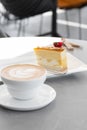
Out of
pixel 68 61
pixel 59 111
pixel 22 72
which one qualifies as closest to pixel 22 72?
pixel 22 72

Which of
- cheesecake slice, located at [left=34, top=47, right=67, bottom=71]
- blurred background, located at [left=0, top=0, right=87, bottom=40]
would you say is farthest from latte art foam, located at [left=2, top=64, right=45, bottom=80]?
blurred background, located at [left=0, top=0, right=87, bottom=40]

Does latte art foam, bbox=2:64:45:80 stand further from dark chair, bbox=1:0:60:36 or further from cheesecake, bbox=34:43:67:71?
dark chair, bbox=1:0:60:36

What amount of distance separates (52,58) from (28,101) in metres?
0.16

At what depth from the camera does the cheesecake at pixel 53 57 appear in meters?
0.74

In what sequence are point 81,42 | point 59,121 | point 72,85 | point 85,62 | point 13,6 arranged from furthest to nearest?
point 13,6, point 81,42, point 85,62, point 72,85, point 59,121

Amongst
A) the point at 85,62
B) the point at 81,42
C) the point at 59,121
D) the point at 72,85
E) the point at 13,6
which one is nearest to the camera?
the point at 59,121

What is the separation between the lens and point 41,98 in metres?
0.63

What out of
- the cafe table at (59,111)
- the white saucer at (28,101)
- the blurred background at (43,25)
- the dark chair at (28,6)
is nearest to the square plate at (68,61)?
the cafe table at (59,111)

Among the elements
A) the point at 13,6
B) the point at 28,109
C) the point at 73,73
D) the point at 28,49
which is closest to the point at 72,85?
the point at 73,73

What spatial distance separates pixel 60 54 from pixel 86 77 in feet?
0.31

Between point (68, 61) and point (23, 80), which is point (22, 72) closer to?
point (23, 80)

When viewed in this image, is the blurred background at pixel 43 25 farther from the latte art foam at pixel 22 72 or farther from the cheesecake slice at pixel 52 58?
the latte art foam at pixel 22 72

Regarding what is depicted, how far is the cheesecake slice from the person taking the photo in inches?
29.1

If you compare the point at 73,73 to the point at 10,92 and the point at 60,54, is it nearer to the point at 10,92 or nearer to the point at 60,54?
the point at 60,54
